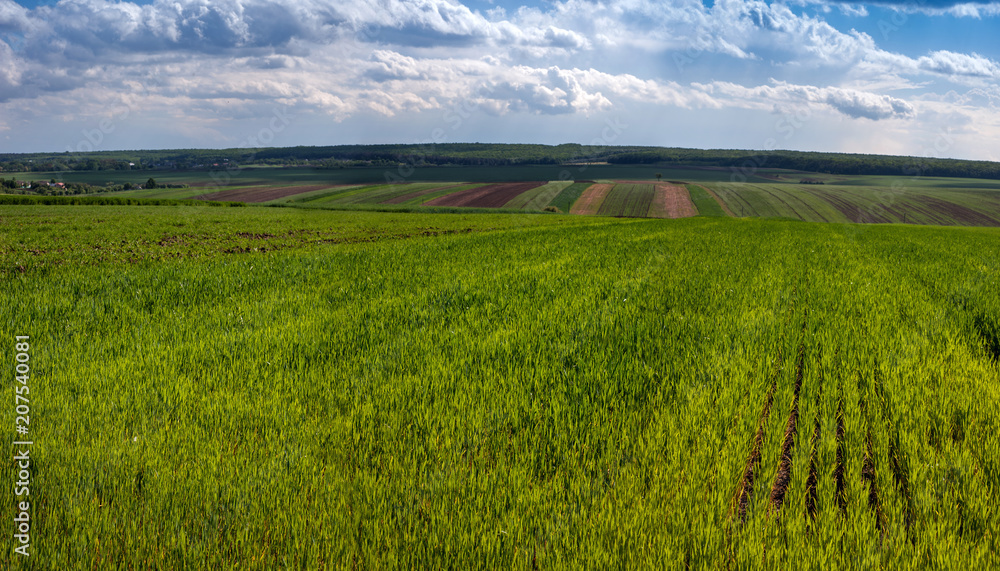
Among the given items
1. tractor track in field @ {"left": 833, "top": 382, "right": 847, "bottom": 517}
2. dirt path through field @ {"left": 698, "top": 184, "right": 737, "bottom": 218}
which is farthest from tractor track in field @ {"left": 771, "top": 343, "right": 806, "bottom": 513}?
dirt path through field @ {"left": 698, "top": 184, "right": 737, "bottom": 218}

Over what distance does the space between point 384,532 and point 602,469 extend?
4.70 ft

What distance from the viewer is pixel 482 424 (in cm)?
379

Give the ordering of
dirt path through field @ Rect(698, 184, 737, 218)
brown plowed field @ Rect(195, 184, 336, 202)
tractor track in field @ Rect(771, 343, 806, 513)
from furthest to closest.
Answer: brown plowed field @ Rect(195, 184, 336, 202)
dirt path through field @ Rect(698, 184, 737, 218)
tractor track in field @ Rect(771, 343, 806, 513)

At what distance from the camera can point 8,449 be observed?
3.40 m

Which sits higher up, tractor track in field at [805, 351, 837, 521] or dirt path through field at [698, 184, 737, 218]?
dirt path through field at [698, 184, 737, 218]

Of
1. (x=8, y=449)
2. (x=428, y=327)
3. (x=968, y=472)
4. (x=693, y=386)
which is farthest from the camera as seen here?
(x=428, y=327)

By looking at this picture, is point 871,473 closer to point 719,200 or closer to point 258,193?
point 719,200

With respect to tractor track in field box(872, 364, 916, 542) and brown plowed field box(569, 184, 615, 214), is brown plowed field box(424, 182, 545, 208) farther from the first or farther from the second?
tractor track in field box(872, 364, 916, 542)

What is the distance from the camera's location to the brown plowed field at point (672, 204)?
3172 inches

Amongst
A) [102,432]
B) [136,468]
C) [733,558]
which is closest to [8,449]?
[102,432]

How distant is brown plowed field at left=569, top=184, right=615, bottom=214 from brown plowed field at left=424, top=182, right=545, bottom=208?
42.0ft

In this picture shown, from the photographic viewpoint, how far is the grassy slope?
2.57m

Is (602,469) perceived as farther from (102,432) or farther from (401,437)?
(102,432)

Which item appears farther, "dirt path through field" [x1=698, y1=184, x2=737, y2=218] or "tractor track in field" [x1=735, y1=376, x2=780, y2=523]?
"dirt path through field" [x1=698, y1=184, x2=737, y2=218]
